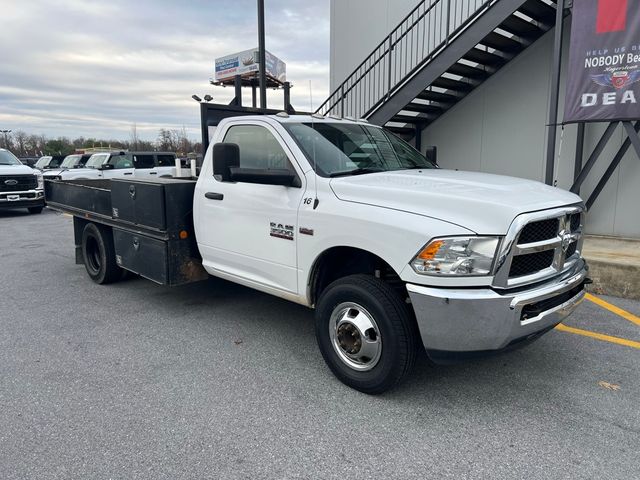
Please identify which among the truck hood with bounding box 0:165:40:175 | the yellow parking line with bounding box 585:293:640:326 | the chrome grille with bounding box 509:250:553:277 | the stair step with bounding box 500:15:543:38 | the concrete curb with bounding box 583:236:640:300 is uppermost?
the stair step with bounding box 500:15:543:38

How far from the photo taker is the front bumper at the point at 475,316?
9.68ft

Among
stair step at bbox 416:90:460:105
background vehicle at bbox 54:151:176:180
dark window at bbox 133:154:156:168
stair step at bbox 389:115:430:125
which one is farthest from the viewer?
dark window at bbox 133:154:156:168

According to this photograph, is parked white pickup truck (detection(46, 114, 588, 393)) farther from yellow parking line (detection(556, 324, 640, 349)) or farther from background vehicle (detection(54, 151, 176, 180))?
background vehicle (detection(54, 151, 176, 180))

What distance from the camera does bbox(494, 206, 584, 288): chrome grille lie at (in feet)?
9.75

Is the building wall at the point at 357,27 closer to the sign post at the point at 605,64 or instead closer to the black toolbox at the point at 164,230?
the sign post at the point at 605,64

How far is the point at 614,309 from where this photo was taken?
555cm

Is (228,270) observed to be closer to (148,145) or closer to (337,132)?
(337,132)

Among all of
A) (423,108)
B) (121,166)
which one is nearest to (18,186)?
(121,166)

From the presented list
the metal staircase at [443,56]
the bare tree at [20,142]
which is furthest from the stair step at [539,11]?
the bare tree at [20,142]

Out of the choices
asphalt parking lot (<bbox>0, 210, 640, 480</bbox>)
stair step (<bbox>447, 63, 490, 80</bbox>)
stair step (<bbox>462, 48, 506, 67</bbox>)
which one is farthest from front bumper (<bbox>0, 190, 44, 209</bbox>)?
stair step (<bbox>462, 48, 506, 67</bbox>)

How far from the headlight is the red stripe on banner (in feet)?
17.7

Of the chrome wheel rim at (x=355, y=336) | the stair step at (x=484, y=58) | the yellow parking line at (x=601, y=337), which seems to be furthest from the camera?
the stair step at (x=484, y=58)

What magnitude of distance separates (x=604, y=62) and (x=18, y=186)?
611 inches

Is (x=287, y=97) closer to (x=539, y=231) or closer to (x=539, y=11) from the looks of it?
(x=539, y=11)
